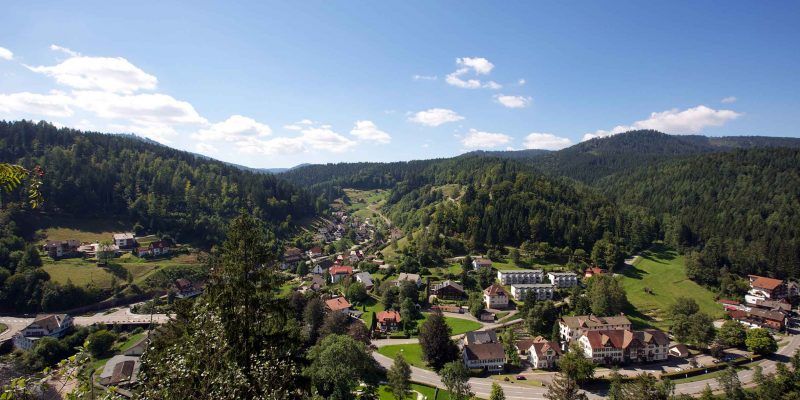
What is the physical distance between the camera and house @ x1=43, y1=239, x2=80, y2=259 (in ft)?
226

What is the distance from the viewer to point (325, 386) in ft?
111

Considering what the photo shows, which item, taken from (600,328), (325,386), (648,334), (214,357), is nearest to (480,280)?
(600,328)

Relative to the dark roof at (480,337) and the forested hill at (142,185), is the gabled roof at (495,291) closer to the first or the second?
the dark roof at (480,337)

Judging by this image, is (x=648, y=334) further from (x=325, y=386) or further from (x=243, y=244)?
(x=243, y=244)

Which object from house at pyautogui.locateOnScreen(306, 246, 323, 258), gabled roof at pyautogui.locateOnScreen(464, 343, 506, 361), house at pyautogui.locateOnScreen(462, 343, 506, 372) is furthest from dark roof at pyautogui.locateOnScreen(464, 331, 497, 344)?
house at pyautogui.locateOnScreen(306, 246, 323, 258)

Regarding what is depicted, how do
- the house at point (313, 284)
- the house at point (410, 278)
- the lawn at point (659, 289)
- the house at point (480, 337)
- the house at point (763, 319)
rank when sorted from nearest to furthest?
the house at point (480, 337)
the house at point (763, 319)
the lawn at point (659, 289)
the house at point (410, 278)
the house at point (313, 284)

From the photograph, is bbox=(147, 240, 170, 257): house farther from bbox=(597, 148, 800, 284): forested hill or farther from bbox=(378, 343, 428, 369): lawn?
bbox=(597, 148, 800, 284): forested hill

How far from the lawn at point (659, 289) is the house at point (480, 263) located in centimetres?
2246

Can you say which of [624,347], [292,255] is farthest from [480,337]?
[292,255]

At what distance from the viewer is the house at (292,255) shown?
8619 centimetres

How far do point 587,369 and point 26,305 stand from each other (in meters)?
74.2

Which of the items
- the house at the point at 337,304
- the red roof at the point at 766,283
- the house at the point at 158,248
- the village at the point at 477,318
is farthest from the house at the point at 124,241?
the red roof at the point at 766,283

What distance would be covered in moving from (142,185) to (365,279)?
232 feet

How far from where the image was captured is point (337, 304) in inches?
2215
